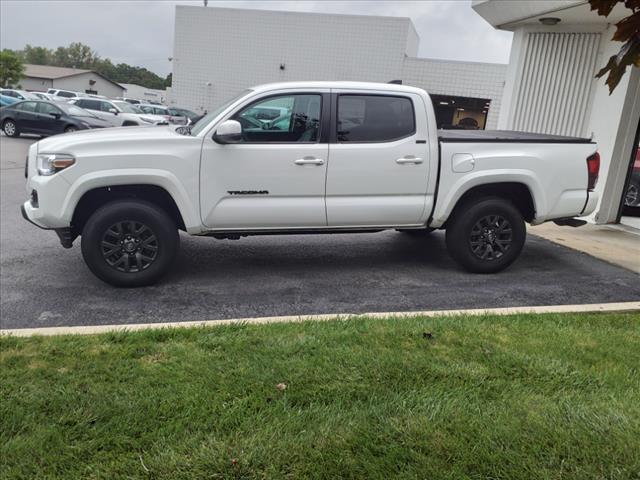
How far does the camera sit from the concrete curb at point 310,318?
Result: 4.12 meters

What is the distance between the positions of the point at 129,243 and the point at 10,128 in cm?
1964

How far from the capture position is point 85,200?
536cm

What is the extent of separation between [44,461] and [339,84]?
4.44 meters

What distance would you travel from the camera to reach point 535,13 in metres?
9.48

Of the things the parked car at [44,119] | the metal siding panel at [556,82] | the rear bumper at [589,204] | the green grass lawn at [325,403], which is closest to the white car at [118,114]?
the parked car at [44,119]

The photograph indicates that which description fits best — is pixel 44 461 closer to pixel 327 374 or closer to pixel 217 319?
pixel 327 374

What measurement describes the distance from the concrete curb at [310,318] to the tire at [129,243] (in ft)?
3.40

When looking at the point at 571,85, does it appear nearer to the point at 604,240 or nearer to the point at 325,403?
the point at 604,240

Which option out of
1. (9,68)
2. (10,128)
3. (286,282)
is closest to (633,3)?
(286,282)

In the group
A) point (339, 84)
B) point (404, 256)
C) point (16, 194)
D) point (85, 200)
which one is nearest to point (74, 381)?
point (85, 200)

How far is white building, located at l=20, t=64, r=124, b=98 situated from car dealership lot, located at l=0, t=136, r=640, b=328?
76169 millimetres

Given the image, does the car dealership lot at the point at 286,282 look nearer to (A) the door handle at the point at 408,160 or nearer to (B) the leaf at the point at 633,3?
(A) the door handle at the point at 408,160

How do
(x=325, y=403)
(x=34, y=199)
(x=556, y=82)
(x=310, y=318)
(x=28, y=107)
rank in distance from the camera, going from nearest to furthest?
1. (x=325, y=403)
2. (x=310, y=318)
3. (x=34, y=199)
4. (x=556, y=82)
5. (x=28, y=107)

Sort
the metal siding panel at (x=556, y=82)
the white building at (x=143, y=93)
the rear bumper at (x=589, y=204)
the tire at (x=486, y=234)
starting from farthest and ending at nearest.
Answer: the white building at (x=143, y=93), the metal siding panel at (x=556, y=82), the rear bumper at (x=589, y=204), the tire at (x=486, y=234)
